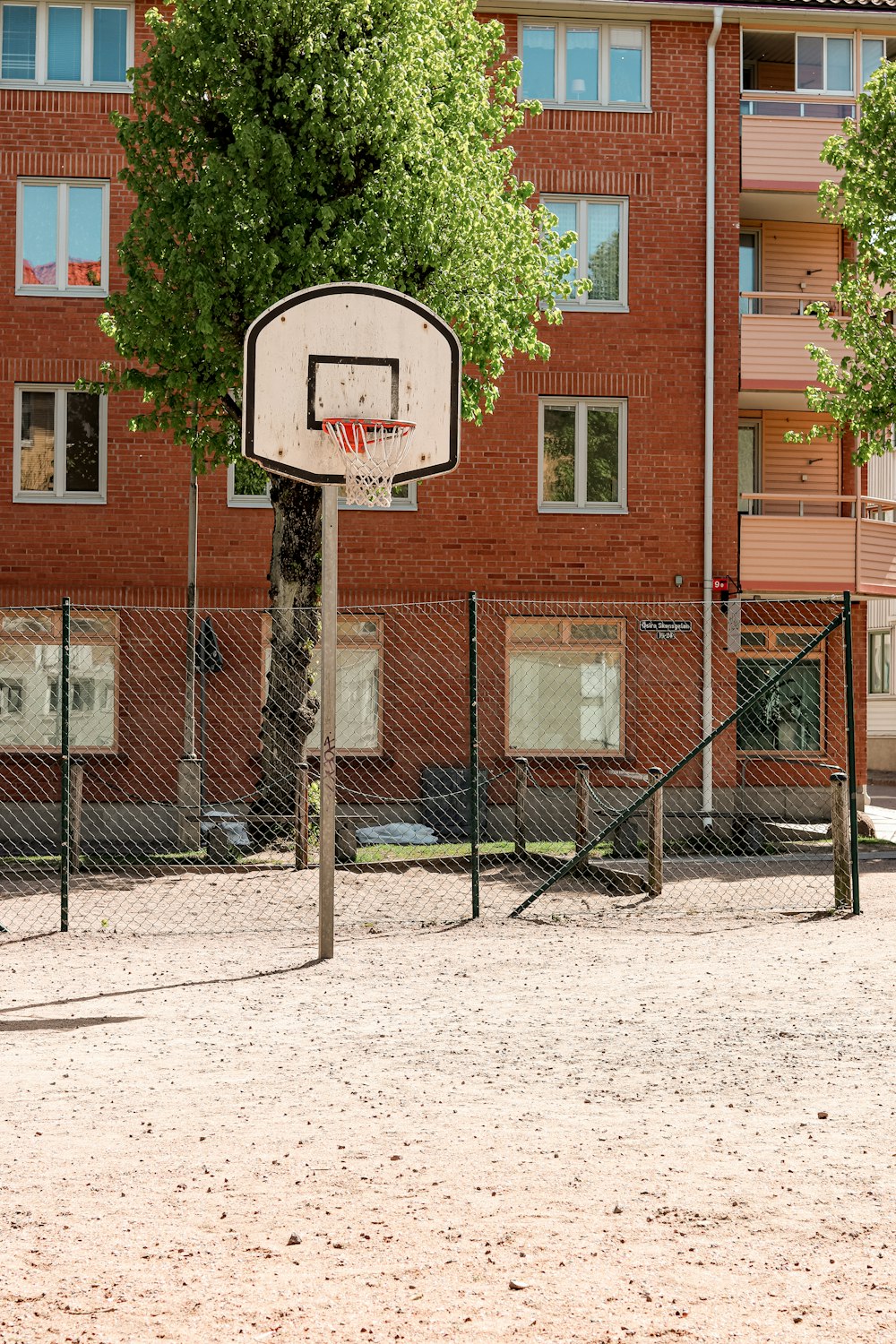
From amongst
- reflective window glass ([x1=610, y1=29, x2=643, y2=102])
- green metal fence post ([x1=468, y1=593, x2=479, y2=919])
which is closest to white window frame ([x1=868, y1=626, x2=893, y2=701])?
reflective window glass ([x1=610, y1=29, x2=643, y2=102])

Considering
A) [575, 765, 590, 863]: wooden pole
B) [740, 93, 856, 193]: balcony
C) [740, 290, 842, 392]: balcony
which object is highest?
[740, 93, 856, 193]: balcony

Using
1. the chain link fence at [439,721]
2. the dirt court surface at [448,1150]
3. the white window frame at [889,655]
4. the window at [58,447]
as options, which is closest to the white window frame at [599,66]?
the chain link fence at [439,721]

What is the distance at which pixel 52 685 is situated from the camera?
71.0 ft

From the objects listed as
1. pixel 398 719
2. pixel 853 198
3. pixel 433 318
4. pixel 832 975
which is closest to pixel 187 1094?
pixel 832 975

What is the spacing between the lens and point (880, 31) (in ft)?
77.7

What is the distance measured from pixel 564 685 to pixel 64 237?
9.76m

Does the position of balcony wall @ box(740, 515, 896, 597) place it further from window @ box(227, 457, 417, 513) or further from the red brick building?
window @ box(227, 457, 417, 513)

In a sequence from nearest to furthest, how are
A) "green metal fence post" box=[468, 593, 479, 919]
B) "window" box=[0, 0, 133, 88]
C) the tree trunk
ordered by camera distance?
"green metal fence post" box=[468, 593, 479, 919] < the tree trunk < "window" box=[0, 0, 133, 88]

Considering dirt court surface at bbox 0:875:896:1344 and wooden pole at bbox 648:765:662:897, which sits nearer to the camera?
dirt court surface at bbox 0:875:896:1344

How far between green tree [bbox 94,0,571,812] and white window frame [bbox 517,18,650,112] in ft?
16.6

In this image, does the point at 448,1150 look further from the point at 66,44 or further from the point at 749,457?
the point at 66,44

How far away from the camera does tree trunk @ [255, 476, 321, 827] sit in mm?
17359

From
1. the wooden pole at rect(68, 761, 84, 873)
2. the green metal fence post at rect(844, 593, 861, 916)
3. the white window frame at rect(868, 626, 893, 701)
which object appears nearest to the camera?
the green metal fence post at rect(844, 593, 861, 916)

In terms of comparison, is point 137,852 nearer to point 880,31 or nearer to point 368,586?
point 368,586
